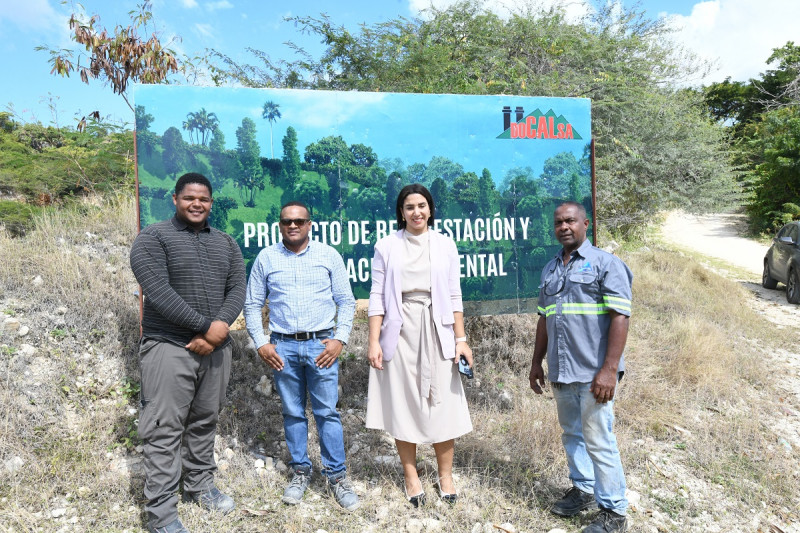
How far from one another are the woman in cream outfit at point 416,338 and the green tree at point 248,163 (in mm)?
1533

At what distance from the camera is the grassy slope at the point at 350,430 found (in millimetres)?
3254

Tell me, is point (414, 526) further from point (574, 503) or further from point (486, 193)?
point (486, 193)

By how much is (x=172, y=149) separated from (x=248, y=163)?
0.56 m

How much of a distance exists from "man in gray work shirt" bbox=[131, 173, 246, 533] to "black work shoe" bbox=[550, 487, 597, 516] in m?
1.97

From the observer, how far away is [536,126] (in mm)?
4824

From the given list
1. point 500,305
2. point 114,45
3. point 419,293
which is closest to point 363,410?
point 500,305

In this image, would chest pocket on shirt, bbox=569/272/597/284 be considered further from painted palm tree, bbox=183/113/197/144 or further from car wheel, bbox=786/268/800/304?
car wheel, bbox=786/268/800/304

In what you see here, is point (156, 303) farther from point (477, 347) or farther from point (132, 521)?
point (477, 347)

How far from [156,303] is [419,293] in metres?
1.46

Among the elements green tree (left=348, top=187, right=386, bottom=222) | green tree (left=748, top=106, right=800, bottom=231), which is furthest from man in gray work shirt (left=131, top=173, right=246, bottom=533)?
green tree (left=748, top=106, right=800, bottom=231)

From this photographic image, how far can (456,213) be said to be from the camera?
4.70m

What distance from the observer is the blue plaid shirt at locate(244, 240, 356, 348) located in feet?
10.8

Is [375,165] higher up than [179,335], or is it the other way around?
[375,165]

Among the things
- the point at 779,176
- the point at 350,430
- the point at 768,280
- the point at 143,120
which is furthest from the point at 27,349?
the point at 779,176
